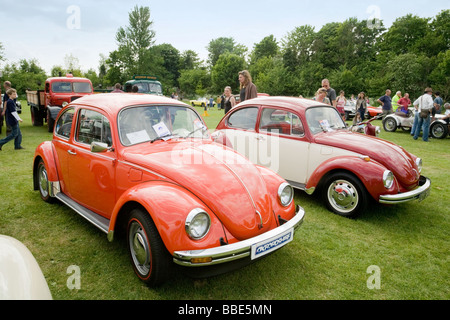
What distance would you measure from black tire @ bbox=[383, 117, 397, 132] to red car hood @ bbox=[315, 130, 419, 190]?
1124cm

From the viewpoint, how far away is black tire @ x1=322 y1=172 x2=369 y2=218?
13.9ft

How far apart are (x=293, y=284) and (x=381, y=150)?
9.33 feet

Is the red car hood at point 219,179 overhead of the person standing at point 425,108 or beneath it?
beneath

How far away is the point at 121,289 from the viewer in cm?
271

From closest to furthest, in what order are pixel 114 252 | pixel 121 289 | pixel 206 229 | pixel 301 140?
pixel 206 229 < pixel 121 289 < pixel 114 252 < pixel 301 140

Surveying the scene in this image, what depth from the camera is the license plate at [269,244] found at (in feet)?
7.96

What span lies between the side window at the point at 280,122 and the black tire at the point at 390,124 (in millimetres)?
11955

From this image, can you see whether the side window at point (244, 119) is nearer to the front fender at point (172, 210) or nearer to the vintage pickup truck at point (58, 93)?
the front fender at point (172, 210)

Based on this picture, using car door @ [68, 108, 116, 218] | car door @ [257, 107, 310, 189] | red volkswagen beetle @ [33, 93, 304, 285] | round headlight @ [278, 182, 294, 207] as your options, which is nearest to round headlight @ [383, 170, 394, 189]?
car door @ [257, 107, 310, 189]

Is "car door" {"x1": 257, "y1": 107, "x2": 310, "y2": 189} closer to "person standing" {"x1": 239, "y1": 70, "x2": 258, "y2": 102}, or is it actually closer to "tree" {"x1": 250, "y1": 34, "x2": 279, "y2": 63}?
"person standing" {"x1": 239, "y1": 70, "x2": 258, "y2": 102}

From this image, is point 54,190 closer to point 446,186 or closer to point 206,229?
point 206,229

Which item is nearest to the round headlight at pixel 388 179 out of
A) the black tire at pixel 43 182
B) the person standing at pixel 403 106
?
the black tire at pixel 43 182

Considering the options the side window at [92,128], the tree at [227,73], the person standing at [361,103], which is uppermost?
the tree at [227,73]
